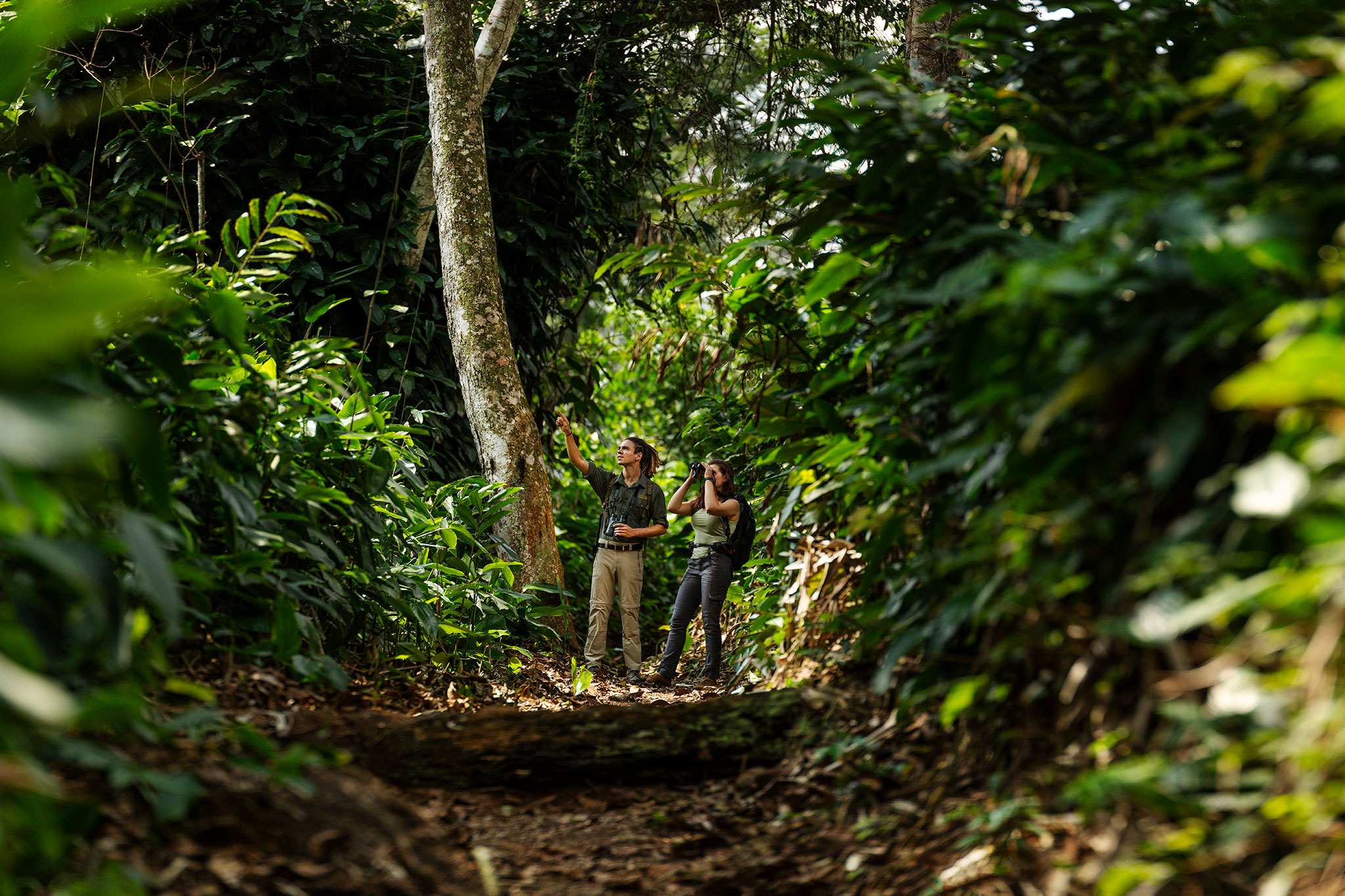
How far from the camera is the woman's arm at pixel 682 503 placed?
5.75 meters

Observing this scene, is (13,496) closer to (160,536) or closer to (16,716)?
(16,716)

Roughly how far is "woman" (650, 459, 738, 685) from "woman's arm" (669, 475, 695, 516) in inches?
4.5

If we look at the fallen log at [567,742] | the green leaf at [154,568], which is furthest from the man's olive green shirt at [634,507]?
the green leaf at [154,568]

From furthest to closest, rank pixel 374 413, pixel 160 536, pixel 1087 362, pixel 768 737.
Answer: pixel 374 413
pixel 768 737
pixel 160 536
pixel 1087 362

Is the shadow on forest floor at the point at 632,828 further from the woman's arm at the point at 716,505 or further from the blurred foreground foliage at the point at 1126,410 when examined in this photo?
the woman's arm at the point at 716,505

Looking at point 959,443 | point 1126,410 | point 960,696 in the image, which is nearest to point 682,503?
point 959,443

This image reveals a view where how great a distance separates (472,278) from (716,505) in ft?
6.13

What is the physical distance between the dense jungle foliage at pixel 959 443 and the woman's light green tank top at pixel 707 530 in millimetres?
2193

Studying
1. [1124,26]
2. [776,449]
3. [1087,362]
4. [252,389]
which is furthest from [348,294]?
[1087,362]

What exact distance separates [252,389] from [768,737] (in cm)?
145

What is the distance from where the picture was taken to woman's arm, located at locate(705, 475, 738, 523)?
17.5 feet

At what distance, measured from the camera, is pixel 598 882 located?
164cm

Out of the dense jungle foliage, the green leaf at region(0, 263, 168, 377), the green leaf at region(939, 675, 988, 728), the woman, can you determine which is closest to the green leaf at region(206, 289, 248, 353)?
the dense jungle foliage

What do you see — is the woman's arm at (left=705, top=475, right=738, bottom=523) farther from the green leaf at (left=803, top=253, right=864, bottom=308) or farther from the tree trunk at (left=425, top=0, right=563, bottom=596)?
the green leaf at (left=803, top=253, right=864, bottom=308)
